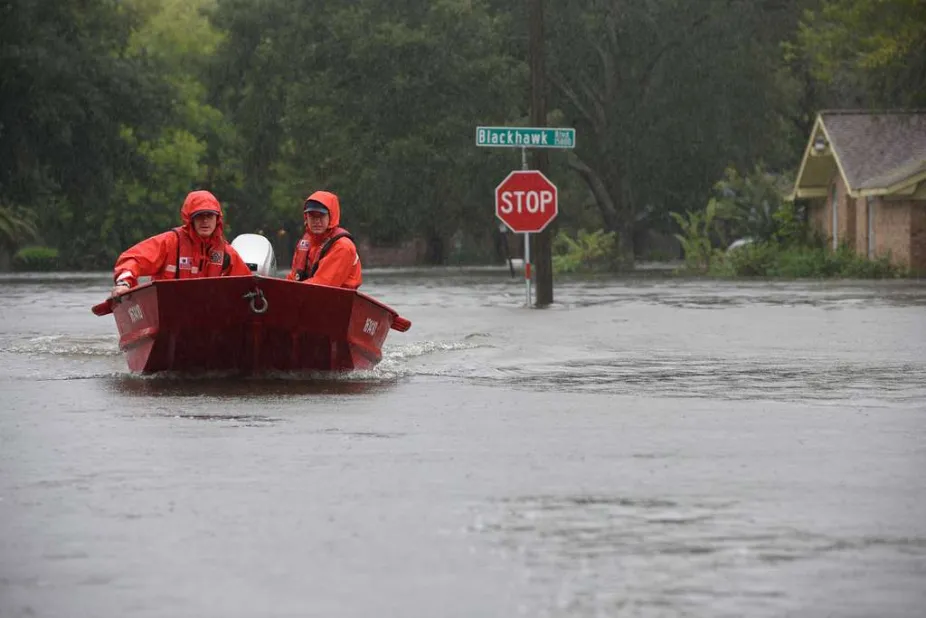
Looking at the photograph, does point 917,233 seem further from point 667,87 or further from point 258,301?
point 258,301

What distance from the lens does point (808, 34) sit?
71.6 metres

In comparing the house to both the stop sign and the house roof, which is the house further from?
the stop sign

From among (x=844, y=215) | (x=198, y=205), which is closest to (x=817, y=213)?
(x=844, y=215)

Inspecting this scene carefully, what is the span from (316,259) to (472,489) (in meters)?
8.93

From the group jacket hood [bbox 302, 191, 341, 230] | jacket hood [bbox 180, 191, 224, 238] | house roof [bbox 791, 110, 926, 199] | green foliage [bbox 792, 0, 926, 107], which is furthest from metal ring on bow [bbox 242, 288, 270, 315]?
green foliage [bbox 792, 0, 926, 107]

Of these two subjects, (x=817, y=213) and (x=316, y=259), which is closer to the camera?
(x=316, y=259)

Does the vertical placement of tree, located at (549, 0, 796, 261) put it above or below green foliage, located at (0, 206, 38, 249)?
above

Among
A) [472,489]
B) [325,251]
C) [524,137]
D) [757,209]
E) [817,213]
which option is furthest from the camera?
[757,209]

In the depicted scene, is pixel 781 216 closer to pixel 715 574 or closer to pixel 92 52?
pixel 92 52

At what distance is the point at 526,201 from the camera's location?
3641 cm

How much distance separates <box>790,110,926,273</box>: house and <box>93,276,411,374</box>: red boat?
41.5 metres

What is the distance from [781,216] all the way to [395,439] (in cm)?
5724

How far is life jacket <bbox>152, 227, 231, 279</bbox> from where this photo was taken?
62.3ft

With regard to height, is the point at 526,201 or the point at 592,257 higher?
the point at 526,201
